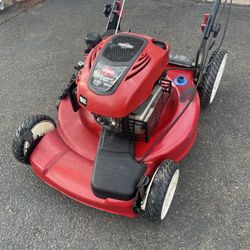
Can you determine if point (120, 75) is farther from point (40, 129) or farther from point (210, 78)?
point (210, 78)

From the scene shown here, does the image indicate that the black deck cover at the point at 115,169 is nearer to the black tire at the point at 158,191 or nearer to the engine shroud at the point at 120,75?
the black tire at the point at 158,191

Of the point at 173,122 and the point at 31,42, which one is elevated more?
the point at 173,122

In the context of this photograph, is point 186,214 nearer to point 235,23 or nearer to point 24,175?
point 24,175

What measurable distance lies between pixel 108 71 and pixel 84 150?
363mm

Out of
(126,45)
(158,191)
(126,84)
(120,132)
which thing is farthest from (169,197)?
(126,45)

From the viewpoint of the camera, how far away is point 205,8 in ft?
9.07

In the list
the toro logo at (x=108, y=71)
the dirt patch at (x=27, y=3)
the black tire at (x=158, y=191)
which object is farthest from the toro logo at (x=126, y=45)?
the dirt patch at (x=27, y=3)

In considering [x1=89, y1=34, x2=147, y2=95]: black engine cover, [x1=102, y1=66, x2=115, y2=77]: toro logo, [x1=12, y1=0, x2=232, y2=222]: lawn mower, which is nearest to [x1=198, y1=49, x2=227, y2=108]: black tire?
[x1=12, y1=0, x2=232, y2=222]: lawn mower

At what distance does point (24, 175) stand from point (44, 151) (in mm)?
250

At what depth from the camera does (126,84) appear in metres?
1.16

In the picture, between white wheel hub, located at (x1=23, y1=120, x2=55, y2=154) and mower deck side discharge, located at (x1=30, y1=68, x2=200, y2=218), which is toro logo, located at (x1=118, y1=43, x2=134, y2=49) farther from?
white wheel hub, located at (x1=23, y1=120, x2=55, y2=154)

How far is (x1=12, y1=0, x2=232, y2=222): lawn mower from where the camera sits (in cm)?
119

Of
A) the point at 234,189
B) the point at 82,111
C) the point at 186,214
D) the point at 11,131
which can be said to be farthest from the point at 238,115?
the point at 11,131

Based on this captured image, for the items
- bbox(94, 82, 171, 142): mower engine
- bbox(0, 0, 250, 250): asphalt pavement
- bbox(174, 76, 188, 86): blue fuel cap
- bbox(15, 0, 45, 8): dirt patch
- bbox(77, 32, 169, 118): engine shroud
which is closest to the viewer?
bbox(77, 32, 169, 118): engine shroud
